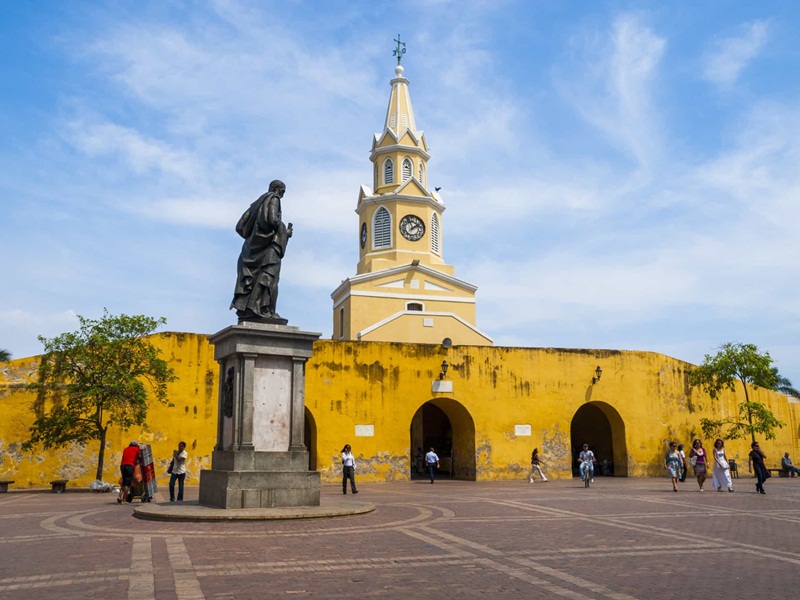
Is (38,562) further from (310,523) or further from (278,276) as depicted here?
(278,276)

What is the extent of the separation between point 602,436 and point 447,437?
616cm

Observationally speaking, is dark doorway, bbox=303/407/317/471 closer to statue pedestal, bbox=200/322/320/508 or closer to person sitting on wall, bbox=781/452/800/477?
statue pedestal, bbox=200/322/320/508

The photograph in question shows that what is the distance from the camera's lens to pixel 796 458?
93.6 ft

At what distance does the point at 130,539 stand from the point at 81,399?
9.74 meters

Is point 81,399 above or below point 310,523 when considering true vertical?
above

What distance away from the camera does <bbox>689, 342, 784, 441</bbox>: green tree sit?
24.5m

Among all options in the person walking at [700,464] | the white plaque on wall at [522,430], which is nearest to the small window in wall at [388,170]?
the white plaque on wall at [522,430]

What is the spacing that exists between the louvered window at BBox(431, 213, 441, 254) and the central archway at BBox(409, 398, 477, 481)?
13.0 metres

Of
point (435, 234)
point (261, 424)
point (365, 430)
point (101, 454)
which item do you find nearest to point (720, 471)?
point (365, 430)

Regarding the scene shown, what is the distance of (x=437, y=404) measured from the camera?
23.5 metres

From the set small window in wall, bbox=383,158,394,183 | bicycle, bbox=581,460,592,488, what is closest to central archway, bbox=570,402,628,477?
bicycle, bbox=581,460,592,488

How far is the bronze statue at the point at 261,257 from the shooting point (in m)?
12.2

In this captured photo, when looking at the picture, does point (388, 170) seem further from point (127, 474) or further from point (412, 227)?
point (127, 474)

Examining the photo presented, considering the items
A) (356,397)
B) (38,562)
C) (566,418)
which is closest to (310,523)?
(38,562)
